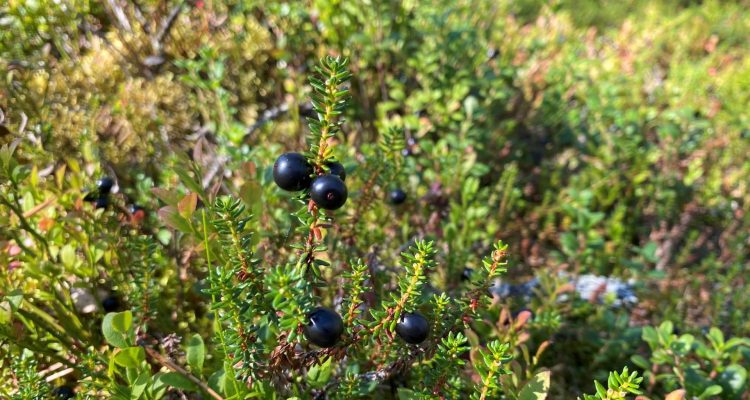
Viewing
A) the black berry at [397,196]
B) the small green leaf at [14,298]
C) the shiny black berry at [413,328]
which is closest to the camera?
the shiny black berry at [413,328]

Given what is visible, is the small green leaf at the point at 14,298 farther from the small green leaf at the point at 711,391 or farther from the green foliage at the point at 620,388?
the small green leaf at the point at 711,391

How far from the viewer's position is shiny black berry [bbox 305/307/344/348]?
744 mm

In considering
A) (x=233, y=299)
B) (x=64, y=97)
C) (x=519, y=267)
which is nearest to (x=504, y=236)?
(x=519, y=267)

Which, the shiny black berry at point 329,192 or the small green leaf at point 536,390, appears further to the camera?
the small green leaf at point 536,390

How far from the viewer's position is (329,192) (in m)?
0.73

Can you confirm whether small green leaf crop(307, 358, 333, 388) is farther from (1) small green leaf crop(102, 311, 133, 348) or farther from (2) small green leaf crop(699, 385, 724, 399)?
(2) small green leaf crop(699, 385, 724, 399)

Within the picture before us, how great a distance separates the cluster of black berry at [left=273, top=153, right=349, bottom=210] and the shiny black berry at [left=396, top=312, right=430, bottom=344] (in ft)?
0.77

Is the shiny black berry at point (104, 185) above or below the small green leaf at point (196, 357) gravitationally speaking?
above

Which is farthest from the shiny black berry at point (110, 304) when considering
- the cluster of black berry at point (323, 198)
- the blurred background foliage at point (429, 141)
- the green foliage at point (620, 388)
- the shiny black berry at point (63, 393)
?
the green foliage at point (620, 388)

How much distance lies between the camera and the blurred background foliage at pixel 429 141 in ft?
5.37

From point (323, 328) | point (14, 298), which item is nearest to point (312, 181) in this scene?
point (323, 328)

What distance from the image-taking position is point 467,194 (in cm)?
178

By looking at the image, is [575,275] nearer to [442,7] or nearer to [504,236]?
[504,236]

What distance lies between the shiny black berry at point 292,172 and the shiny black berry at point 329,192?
4 cm
